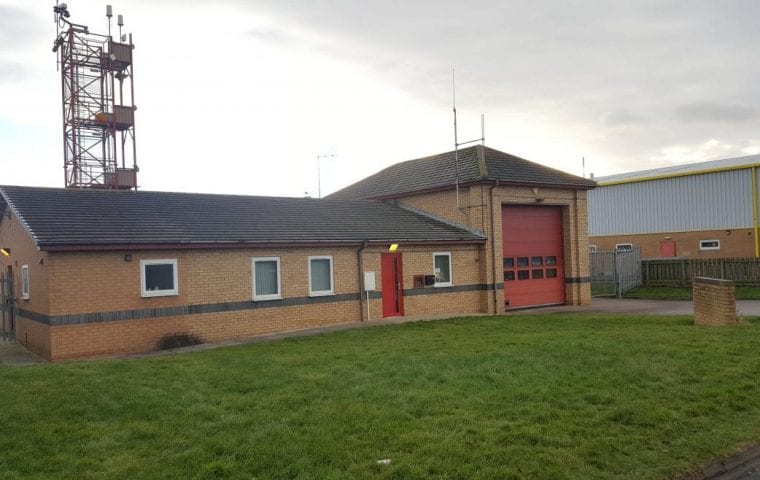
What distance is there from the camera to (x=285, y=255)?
1752 cm

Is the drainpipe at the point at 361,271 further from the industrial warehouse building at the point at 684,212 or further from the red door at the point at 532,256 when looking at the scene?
the industrial warehouse building at the point at 684,212

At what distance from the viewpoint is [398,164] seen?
1111 inches

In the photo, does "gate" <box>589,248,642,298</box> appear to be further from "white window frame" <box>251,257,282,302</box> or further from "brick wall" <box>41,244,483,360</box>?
"white window frame" <box>251,257,282,302</box>

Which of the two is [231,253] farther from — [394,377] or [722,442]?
[722,442]

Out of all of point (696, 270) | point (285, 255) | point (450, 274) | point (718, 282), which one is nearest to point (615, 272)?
point (696, 270)

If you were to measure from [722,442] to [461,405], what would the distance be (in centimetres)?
284

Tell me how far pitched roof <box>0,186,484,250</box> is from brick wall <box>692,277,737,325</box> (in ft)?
25.9

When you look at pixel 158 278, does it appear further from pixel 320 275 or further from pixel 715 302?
pixel 715 302

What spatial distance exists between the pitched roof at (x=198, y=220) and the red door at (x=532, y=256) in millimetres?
2164

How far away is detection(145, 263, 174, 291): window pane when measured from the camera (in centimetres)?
1518

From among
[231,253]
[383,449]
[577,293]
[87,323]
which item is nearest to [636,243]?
[577,293]

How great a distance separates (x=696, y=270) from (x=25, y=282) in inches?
1000

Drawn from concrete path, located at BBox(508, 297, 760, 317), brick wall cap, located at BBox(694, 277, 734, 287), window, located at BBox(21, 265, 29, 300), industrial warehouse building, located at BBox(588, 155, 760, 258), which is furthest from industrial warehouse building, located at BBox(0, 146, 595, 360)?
industrial warehouse building, located at BBox(588, 155, 760, 258)

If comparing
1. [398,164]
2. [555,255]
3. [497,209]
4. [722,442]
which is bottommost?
[722,442]
